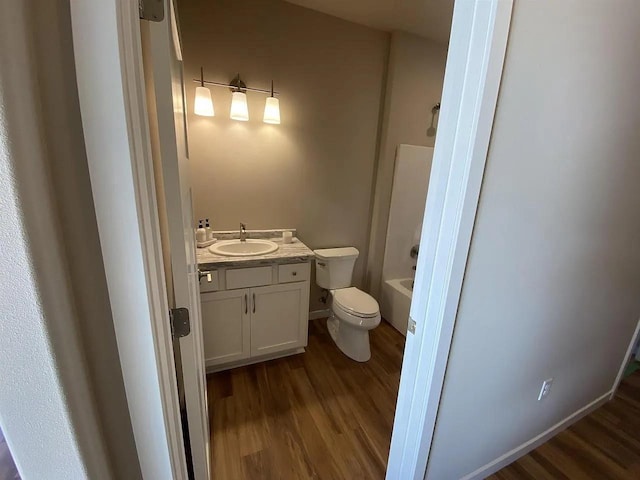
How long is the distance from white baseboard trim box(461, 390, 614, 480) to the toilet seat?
38.6 inches

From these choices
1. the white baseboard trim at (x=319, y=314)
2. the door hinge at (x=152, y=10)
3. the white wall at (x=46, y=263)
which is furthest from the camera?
the white baseboard trim at (x=319, y=314)

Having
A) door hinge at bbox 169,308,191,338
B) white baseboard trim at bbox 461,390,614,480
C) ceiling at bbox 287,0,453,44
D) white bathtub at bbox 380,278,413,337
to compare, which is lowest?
white baseboard trim at bbox 461,390,614,480

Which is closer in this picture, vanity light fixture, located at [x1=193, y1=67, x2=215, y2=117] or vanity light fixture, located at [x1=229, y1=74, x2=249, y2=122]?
vanity light fixture, located at [x1=193, y1=67, x2=215, y2=117]

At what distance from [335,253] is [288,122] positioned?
3.66ft

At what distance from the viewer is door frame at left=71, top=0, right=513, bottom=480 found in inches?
19.3

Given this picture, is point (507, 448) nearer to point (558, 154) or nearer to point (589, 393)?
point (589, 393)

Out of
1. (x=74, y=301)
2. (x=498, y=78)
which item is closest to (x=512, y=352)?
Answer: (x=498, y=78)

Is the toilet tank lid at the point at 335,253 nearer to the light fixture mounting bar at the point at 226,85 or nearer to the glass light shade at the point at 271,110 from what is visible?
the glass light shade at the point at 271,110

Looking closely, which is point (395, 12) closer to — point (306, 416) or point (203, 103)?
point (203, 103)

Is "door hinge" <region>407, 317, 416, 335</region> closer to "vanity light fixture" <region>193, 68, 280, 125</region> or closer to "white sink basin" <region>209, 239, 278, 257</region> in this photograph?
"white sink basin" <region>209, 239, 278, 257</region>

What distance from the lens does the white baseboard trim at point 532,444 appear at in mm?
1370

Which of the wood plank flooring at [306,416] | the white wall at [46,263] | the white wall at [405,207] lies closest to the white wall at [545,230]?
the wood plank flooring at [306,416]

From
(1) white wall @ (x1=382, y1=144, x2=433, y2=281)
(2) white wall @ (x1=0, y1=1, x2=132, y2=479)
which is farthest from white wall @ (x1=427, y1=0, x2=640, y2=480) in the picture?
(1) white wall @ (x1=382, y1=144, x2=433, y2=281)

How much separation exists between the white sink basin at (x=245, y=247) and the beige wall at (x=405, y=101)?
1.10 metres
